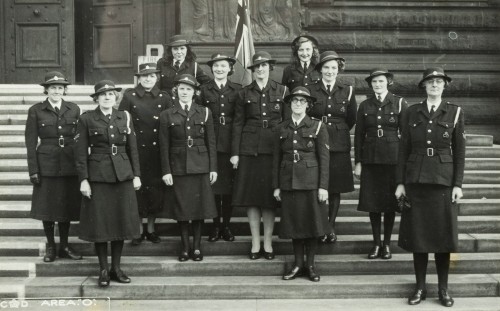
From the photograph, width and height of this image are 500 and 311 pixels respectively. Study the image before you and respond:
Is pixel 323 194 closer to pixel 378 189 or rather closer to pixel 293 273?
pixel 378 189

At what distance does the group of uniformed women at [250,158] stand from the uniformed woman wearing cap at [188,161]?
10 mm

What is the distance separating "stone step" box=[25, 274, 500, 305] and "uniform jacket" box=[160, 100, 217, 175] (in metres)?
1.10

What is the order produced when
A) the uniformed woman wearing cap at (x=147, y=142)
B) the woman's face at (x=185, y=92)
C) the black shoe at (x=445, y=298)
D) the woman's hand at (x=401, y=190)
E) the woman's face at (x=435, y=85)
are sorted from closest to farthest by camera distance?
the black shoe at (x=445, y=298)
the woman's face at (x=435, y=85)
the woman's hand at (x=401, y=190)
the woman's face at (x=185, y=92)
the uniformed woman wearing cap at (x=147, y=142)

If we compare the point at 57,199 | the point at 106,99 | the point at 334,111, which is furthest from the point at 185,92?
the point at 57,199

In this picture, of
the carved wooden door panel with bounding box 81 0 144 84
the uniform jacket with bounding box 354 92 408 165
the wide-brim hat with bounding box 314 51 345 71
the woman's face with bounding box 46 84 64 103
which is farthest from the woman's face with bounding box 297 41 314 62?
the carved wooden door panel with bounding box 81 0 144 84

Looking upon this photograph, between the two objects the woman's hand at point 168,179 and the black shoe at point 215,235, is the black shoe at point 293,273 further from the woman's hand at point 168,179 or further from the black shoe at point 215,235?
the woman's hand at point 168,179

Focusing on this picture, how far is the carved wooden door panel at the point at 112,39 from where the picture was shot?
11.4 meters

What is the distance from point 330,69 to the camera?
761 cm

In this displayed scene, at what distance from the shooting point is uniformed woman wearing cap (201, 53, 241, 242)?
7.80 m

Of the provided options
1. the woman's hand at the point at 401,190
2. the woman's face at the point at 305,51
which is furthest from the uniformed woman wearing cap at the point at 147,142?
the woman's hand at the point at 401,190

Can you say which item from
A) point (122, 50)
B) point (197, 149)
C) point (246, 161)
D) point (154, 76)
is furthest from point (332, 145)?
point (122, 50)

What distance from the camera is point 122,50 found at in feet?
37.6

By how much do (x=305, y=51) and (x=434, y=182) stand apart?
1.99 m

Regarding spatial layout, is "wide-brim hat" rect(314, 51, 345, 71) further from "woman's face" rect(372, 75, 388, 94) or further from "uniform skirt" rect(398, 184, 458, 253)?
"uniform skirt" rect(398, 184, 458, 253)
